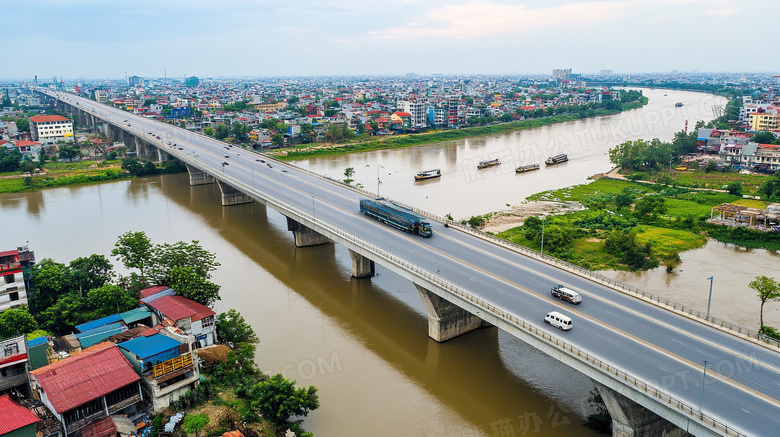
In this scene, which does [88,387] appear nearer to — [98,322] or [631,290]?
[98,322]

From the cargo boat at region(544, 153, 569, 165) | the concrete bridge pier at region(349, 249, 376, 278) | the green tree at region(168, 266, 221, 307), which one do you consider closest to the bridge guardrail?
the concrete bridge pier at region(349, 249, 376, 278)

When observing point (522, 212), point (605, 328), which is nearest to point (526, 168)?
point (522, 212)

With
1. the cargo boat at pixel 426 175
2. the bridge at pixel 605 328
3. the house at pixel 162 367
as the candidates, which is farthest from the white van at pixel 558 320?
the cargo boat at pixel 426 175

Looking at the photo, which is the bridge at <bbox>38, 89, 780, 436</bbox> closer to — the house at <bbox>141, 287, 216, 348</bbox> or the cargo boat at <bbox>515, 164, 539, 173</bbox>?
the house at <bbox>141, 287, 216, 348</bbox>

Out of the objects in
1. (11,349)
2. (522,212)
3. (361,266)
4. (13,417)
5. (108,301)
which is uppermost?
(11,349)

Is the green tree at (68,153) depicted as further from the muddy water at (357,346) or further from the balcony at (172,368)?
the balcony at (172,368)

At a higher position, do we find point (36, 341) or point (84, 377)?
point (36, 341)
